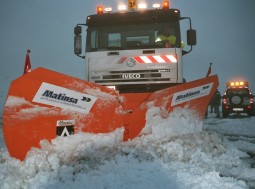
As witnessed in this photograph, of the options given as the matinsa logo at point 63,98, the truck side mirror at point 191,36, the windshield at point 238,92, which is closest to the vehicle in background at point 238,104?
the windshield at point 238,92

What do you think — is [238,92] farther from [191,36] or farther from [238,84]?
[191,36]

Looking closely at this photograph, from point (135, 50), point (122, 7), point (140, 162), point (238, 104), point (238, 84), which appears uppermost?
point (122, 7)

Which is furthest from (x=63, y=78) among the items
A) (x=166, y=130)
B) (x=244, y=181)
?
(x=244, y=181)

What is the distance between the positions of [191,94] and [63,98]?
2212 millimetres

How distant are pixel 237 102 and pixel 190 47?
10.3m

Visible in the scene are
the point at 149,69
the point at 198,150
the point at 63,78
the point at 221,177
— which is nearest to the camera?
the point at 221,177

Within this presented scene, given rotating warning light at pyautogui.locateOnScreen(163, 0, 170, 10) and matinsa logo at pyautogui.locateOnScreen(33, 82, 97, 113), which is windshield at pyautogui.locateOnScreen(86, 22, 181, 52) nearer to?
rotating warning light at pyautogui.locateOnScreen(163, 0, 170, 10)

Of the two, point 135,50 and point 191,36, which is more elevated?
point 191,36

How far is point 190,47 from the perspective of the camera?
6.62 m

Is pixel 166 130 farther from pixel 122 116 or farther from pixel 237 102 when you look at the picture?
pixel 237 102

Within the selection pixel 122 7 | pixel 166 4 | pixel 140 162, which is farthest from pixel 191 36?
pixel 140 162

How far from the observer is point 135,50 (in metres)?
6.31

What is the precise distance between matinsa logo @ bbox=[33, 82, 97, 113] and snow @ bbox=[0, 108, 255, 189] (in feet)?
1.31

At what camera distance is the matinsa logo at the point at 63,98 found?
368cm
